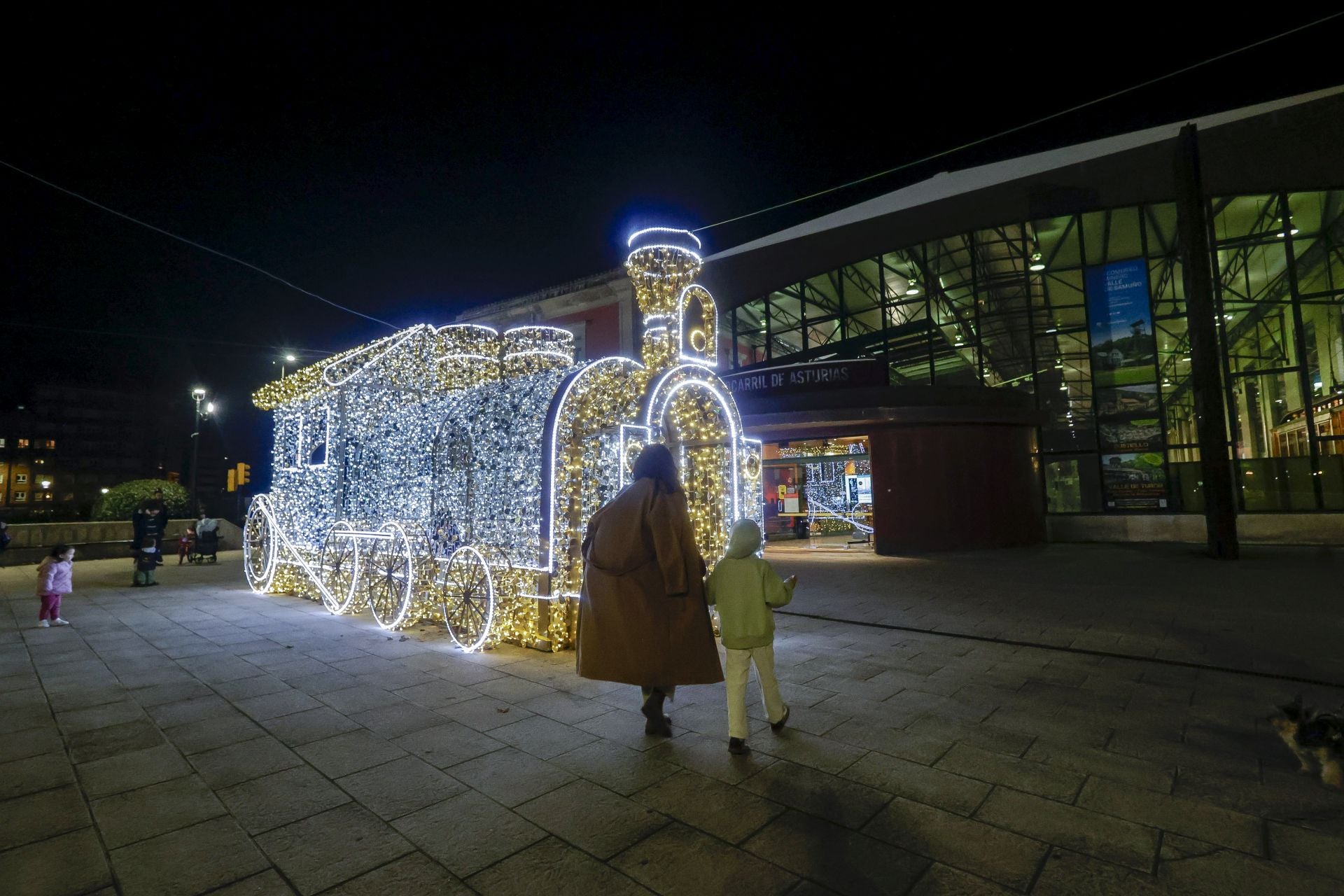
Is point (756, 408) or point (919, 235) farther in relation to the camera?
point (919, 235)

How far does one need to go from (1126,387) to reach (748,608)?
62.1 feet

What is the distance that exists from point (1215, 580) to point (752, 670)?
357 inches

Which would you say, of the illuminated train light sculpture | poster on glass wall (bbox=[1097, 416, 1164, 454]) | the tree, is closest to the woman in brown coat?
the illuminated train light sculpture

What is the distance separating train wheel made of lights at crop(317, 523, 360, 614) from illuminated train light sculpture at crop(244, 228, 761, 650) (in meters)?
0.03

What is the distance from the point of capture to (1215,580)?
998cm

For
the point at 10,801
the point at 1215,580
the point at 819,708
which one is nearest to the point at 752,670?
the point at 819,708

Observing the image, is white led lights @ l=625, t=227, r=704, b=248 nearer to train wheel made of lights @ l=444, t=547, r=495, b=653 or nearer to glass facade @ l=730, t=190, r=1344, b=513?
train wheel made of lights @ l=444, t=547, r=495, b=653

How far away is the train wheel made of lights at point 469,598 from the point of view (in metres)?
6.13

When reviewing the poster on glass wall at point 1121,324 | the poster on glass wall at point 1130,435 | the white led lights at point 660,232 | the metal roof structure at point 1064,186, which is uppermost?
the metal roof structure at point 1064,186

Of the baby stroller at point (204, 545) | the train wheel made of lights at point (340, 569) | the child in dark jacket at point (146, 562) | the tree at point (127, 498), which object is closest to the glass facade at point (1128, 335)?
the train wheel made of lights at point (340, 569)

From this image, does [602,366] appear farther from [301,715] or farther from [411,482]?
[301,715]

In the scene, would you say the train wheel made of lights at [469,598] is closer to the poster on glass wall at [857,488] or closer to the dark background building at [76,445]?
the poster on glass wall at [857,488]

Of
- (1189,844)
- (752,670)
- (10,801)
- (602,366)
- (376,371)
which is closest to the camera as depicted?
(1189,844)

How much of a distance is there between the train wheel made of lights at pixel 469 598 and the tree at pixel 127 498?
55.9 ft
